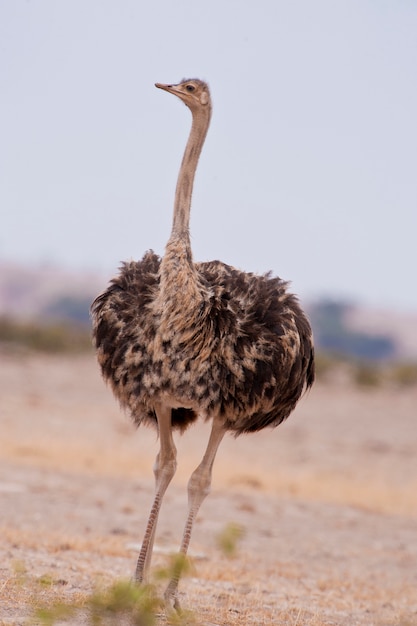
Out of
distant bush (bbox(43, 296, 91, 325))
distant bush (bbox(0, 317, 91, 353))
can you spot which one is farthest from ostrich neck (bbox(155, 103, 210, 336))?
distant bush (bbox(43, 296, 91, 325))

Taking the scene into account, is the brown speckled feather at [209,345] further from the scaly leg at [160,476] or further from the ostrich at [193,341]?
the scaly leg at [160,476]

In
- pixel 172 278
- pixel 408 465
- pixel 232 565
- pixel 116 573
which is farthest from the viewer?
Result: pixel 408 465

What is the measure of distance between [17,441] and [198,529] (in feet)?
15.5

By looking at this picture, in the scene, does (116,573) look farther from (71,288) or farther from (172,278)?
(71,288)

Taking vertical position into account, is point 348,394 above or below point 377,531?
above

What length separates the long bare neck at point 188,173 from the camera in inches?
261

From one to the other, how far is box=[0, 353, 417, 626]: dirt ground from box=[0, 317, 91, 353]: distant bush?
4.35 metres

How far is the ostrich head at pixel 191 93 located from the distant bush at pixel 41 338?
21.1 metres

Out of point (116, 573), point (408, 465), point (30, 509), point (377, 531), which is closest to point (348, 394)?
point (408, 465)

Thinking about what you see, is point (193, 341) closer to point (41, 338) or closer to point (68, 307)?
point (41, 338)

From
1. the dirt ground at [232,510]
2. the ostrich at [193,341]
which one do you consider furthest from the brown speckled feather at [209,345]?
the dirt ground at [232,510]

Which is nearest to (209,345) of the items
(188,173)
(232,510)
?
(188,173)

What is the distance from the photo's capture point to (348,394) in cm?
2589

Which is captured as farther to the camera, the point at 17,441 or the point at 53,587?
the point at 17,441
